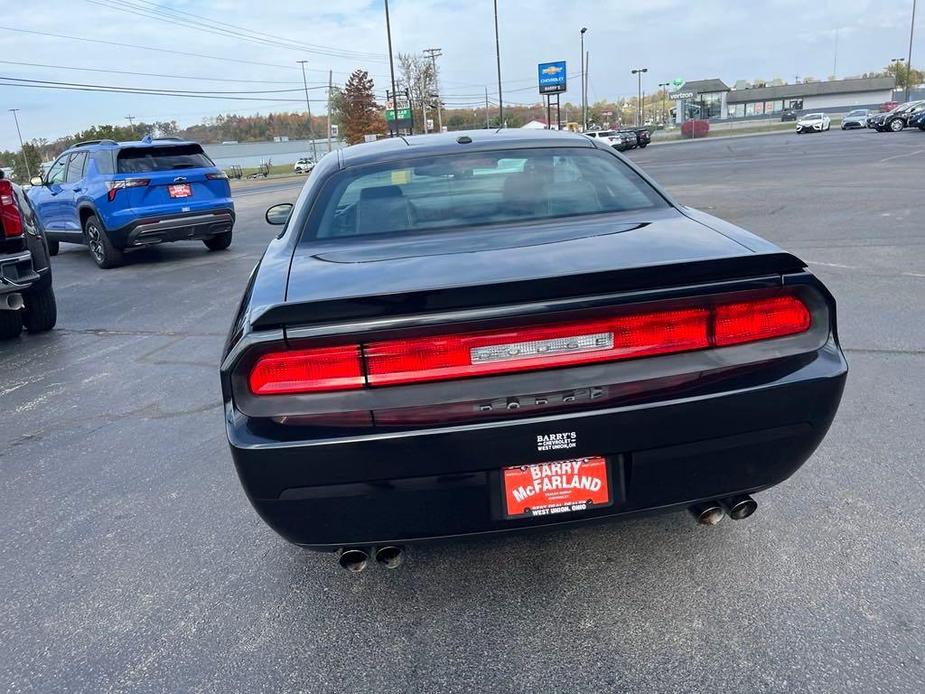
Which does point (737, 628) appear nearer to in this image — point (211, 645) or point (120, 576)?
point (211, 645)

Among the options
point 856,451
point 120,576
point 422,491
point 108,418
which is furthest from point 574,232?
point 108,418

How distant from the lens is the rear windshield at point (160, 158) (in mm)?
10445

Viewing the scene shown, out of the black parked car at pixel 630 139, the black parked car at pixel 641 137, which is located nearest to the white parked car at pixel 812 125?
the black parked car at pixel 641 137

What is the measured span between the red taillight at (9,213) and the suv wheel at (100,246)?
460cm

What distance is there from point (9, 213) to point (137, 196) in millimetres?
4569

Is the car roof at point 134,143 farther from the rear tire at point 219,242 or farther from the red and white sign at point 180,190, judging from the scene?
the rear tire at point 219,242

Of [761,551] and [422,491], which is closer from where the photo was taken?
[422,491]

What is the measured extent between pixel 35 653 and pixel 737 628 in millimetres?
2240

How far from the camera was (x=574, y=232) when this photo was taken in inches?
107

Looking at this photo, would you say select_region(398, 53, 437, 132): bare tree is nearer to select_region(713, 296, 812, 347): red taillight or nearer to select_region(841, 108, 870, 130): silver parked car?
select_region(841, 108, 870, 130): silver parked car

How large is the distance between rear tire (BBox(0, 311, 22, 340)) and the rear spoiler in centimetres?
583

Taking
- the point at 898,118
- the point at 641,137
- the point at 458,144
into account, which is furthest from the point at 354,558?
the point at 641,137

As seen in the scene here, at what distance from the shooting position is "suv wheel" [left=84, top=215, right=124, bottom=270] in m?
10.6

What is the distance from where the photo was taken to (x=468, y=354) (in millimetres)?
2107
